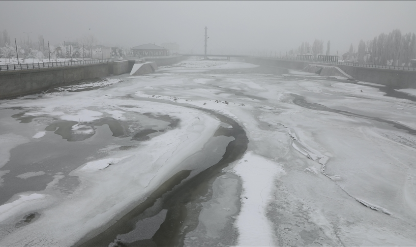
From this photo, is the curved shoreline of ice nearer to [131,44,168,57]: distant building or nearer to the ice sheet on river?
the ice sheet on river

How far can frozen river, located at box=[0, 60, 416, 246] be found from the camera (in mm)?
9836

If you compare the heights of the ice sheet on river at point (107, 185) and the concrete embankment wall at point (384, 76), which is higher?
the concrete embankment wall at point (384, 76)

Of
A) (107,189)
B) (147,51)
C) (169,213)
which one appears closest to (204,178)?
(169,213)

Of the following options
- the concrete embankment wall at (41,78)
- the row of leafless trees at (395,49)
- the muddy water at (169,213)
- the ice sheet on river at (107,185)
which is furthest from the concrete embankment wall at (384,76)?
the concrete embankment wall at (41,78)

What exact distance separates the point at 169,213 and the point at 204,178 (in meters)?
3.45

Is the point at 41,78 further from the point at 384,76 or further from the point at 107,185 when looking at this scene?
the point at 384,76

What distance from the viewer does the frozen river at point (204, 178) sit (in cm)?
984

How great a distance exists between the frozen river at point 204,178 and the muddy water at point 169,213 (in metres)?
0.06

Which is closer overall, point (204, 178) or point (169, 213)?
point (169, 213)

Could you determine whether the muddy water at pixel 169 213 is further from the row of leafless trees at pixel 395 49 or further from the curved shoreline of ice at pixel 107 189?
the row of leafless trees at pixel 395 49

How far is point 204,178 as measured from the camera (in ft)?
46.2

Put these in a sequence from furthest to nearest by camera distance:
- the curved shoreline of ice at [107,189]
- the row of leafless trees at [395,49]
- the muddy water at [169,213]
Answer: the row of leafless trees at [395,49] < the curved shoreline of ice at [107,189] < the muddy water at [169,213]

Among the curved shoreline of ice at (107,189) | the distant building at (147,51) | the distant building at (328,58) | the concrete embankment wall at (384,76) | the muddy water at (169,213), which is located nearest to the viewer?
the muddy water at (169,213)

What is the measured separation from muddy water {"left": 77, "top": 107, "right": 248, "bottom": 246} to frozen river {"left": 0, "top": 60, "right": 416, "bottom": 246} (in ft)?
0.18
